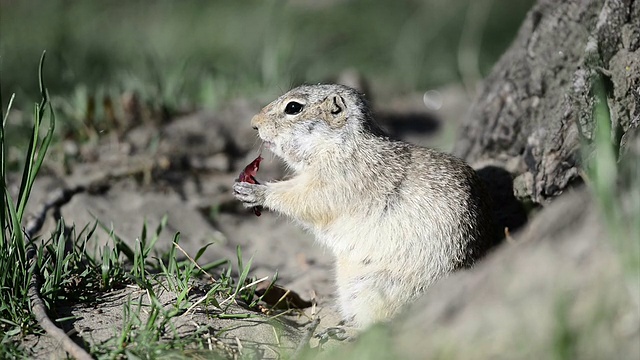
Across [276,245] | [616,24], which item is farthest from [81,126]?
[616,24]

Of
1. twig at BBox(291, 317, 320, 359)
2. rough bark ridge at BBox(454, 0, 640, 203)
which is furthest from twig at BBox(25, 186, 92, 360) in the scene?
rough bark ridge at BBox(454, 0, 640, 203)

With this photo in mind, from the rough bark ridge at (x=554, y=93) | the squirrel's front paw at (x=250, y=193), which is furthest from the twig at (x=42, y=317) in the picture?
the rough bark ridge at (x=554, y=93)

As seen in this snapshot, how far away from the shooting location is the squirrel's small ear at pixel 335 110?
14.0 feet

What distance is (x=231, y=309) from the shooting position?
3564 millimetres

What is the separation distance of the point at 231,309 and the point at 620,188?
186cm

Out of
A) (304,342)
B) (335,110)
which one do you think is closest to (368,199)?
(335,110)

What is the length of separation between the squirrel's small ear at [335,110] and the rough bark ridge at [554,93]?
1.04 m

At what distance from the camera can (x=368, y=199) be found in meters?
3.93

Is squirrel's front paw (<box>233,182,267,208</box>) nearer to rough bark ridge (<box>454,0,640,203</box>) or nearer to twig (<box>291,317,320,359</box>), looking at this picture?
twig (<box>291,317,320,359</box>)

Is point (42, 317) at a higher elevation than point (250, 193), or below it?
below

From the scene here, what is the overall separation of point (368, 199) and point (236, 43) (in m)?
4.64

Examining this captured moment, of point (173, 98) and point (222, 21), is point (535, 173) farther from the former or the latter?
point (222, 21)

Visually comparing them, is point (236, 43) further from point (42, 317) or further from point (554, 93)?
point (42, 317)

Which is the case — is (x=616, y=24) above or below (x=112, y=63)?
above
